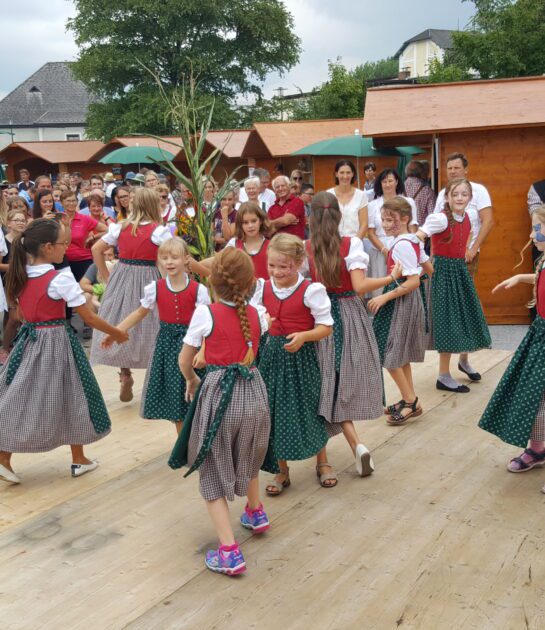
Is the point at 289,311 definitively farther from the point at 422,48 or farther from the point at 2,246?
the point at 422,48

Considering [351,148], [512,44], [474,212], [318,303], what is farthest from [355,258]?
[512,44]

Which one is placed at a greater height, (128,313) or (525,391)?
(128,313)

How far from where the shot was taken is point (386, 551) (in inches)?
132

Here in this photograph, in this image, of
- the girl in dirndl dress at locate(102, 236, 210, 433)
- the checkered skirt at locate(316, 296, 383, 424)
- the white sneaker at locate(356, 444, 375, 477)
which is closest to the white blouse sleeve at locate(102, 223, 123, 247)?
the girl in dirndl dress at locate(102, 236, 210, 433)

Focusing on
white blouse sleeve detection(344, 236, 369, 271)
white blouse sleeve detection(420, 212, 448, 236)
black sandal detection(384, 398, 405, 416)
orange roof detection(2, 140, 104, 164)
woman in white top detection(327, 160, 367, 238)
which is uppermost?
orange roof detection(2, 140, 104, 164)

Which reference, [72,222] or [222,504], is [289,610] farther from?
[72,222]

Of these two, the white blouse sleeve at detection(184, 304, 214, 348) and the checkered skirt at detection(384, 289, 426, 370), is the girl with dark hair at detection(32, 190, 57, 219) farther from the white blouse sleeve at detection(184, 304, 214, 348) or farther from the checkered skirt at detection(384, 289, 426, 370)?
the white blouse sleeve at detection(184, 304, 214, 348)

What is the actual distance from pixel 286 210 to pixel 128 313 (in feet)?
9.24

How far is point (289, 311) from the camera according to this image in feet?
12.4

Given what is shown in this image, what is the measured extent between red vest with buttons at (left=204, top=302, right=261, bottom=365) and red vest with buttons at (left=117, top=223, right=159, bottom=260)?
2.55m

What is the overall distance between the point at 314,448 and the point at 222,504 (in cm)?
80

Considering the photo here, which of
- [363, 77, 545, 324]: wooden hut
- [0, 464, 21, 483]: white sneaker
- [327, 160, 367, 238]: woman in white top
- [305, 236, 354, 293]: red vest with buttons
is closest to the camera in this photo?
[305, 236, 354, 293]: red vest with buttons

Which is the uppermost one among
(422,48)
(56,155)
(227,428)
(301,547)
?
(422,48)

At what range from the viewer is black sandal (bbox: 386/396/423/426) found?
16.8 feet
